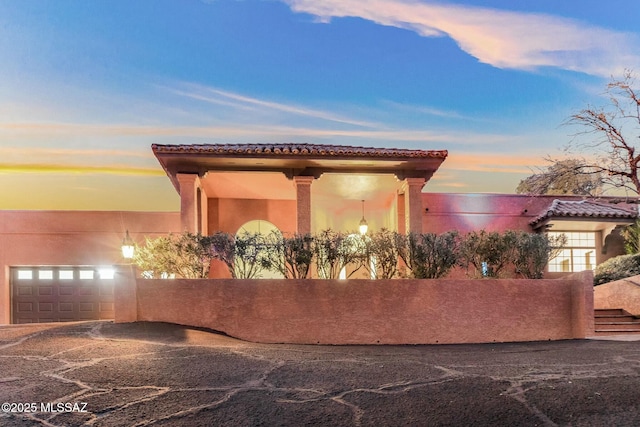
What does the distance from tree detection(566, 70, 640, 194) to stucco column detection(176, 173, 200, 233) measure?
1135 cm

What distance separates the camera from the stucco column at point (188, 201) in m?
13.2

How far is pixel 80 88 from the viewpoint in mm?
15281

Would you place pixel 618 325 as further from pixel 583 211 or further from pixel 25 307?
pixel 25 307

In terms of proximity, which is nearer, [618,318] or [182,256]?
[182,256]

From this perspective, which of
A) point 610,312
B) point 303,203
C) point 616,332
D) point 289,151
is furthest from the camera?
point 303,203

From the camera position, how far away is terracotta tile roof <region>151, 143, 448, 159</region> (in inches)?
511

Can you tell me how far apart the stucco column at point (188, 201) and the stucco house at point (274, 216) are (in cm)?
3

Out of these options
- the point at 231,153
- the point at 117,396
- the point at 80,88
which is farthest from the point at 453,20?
the point at 117,396

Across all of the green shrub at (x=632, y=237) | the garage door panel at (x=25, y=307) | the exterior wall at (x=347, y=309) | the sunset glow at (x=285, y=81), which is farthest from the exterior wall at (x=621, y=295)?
the garage door panel at (x=25, y=307)

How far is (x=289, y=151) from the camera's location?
13.2 metres

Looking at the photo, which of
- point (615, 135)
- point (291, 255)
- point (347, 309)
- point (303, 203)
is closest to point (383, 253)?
point (347, 309)

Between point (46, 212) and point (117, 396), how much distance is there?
1427 cm

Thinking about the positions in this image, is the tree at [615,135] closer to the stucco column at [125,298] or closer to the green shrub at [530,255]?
the green shrub at [530,255]

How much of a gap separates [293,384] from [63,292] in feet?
46.5
